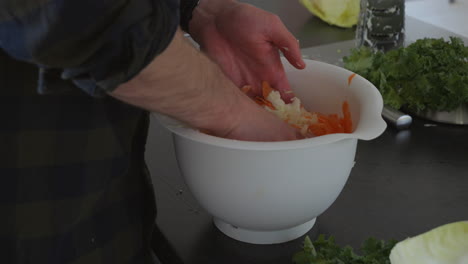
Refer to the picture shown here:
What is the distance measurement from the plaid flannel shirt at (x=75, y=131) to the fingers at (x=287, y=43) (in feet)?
0.81

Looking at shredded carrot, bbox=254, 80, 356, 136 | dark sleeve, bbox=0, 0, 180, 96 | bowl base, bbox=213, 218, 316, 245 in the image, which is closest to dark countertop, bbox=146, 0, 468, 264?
bowl base, bbox=213, 218, 316, 245

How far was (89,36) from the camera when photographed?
55cm

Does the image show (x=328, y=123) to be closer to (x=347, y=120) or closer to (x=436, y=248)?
(x=347, y=120)

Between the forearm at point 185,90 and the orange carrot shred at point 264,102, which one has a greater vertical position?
the forearm at point 185,90

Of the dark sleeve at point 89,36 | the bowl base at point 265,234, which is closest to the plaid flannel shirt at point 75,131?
the dark sleeve at point 89,36

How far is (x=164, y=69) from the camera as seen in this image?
2.04 feet

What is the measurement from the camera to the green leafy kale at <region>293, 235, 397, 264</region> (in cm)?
69

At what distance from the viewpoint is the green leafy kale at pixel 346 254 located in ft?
2.28

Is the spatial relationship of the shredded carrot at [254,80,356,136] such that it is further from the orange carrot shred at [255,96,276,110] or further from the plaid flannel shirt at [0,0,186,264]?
the plaid flannel shirt at [0,0,186,264]

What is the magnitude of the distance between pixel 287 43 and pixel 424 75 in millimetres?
330

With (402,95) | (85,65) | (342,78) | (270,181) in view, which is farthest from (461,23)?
(85,65)

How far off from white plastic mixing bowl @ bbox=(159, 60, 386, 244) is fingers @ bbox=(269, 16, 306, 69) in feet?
0.44

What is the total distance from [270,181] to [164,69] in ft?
0.68

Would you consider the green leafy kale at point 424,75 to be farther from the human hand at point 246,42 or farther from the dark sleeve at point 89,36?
the dark sleeve at point 89,36
